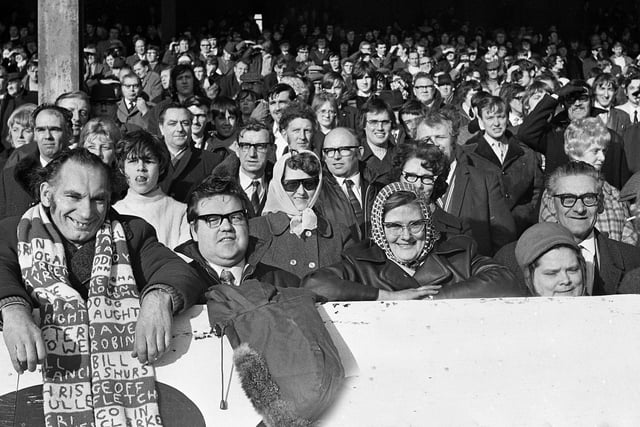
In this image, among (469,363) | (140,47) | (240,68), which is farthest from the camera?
(140,47)

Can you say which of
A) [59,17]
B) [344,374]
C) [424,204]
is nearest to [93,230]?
[344,374]

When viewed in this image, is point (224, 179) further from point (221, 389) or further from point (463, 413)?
point (463, 413)

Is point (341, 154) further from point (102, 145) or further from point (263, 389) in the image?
point (263, 389)

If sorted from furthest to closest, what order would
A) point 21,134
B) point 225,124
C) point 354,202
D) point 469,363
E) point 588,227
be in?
1. point 225,124
2. point 21,134
3. point 354,202
4. point 588,227
5. point 469,363

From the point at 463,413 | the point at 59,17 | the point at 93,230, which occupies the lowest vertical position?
the point at 463,413

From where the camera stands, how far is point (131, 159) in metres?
5.73

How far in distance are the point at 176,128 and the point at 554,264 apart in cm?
335

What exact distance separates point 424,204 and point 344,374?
40.5 inches

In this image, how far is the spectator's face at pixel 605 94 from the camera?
32.5 feet

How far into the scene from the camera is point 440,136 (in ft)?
21.4

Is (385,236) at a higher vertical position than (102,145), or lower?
lower

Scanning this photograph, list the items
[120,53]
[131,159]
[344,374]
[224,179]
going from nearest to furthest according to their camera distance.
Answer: [344,374], [224,179], [131,159], [120,53]

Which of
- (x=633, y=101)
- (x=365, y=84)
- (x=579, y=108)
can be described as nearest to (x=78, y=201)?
(x=579, y=108)

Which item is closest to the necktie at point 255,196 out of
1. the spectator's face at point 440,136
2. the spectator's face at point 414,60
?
the spectator's face at point 440,136
